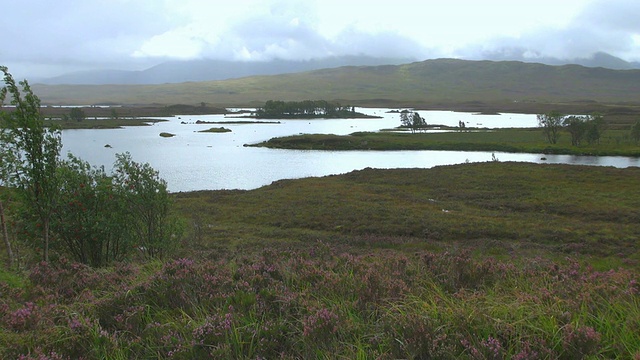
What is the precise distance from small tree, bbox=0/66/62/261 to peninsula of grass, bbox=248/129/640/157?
83.6 metres

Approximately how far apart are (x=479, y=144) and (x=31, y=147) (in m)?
90.0

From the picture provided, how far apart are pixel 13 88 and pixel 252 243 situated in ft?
50.6

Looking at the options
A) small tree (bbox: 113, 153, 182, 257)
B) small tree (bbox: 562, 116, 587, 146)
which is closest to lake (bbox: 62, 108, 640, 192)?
small tree (bbox: 562, 116, 587, 146)

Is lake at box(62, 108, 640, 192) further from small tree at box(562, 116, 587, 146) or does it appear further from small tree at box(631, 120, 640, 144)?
small tree at box(631, 120, 640, 144)

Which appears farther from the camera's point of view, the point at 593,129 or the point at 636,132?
the point at 636,132

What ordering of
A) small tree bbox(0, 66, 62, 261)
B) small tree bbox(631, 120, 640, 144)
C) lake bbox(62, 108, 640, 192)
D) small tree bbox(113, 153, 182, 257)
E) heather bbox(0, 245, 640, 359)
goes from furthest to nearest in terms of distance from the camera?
small tree bbox(631, 120, 640, 144) → lake bbox(62, 108, 640, 192) → small tree bbox(113, 153, 182, 257) → small tree bbox(0, 66, 62, 261) → heather bbox(0, 245, 640, 359)

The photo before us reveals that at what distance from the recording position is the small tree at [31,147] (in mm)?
10852

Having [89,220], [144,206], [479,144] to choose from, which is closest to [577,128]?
[479,144]

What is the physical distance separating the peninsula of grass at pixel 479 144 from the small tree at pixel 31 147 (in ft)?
274

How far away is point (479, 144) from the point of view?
9188 centimetres

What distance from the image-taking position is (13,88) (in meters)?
10.7

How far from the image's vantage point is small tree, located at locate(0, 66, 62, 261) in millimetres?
10852

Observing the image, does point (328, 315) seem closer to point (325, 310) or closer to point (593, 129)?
point (325, 310)

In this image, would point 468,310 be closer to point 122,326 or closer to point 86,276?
point 122,326
